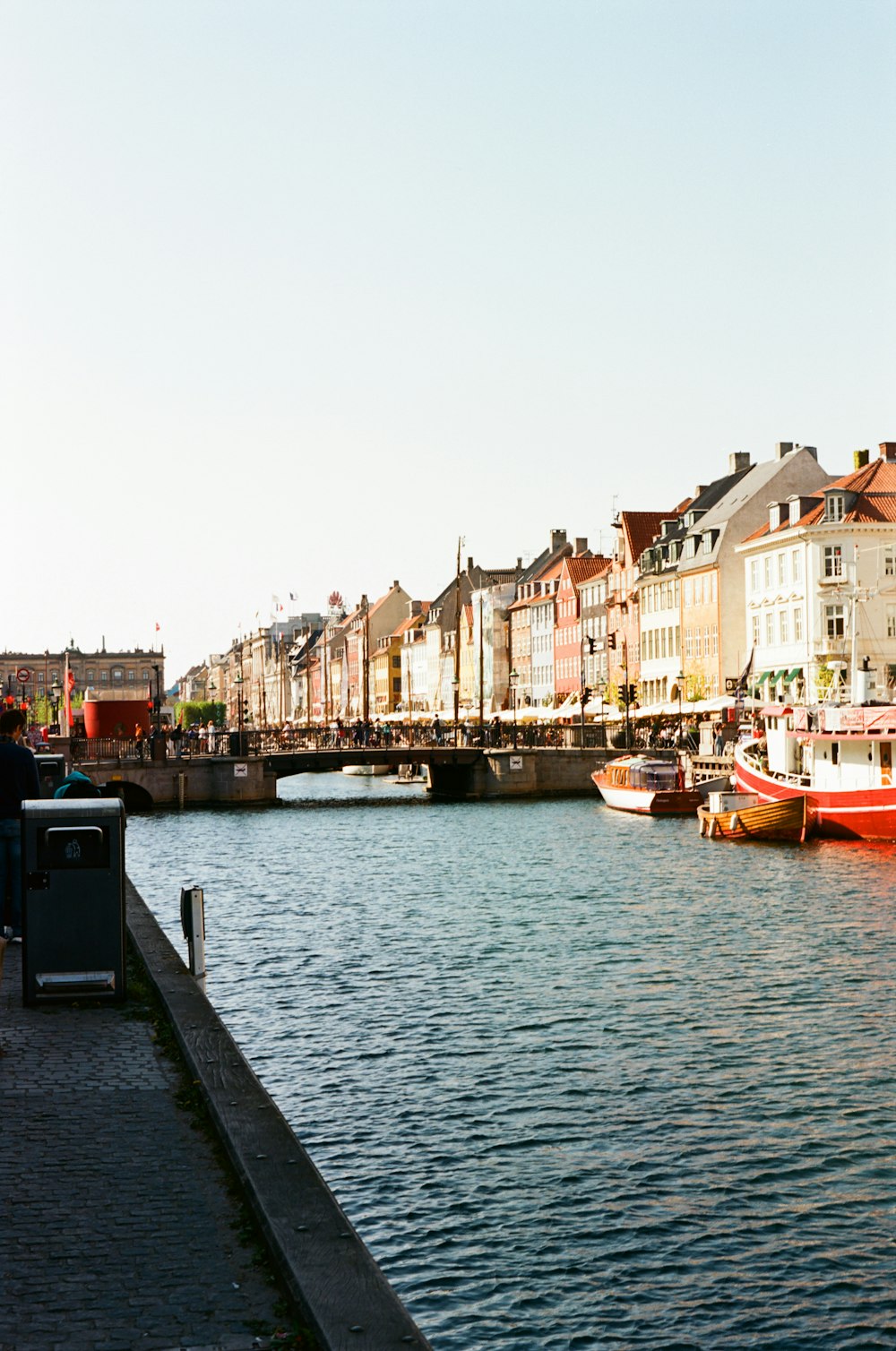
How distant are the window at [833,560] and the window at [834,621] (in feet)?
6.36

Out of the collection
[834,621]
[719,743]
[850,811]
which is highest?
[834,621]

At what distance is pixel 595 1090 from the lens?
20.0 meters

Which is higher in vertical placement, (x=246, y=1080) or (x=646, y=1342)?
(x=246, y=1080)

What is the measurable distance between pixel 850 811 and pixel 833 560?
37.7 metres

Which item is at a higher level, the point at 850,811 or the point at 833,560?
the point at 833,560

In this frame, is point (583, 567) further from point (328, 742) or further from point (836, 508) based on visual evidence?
point (836, 508)

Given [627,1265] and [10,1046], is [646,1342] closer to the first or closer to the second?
[627,1265]

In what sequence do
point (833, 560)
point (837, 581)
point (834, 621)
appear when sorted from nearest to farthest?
1. point (837, 581)
2. point (833, 560)
3. point (834, 621)

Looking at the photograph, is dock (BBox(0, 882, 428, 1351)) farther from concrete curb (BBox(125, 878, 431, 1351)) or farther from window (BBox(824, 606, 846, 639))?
window (BBox(824, 606, 846, 639))

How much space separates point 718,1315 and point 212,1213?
4.88 m

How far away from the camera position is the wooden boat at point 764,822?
5881cm

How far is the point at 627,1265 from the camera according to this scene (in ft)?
45.2

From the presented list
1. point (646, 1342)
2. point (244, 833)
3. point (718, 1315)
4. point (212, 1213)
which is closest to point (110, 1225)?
point (212, 1213)

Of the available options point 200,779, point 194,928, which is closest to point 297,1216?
point 194,928
